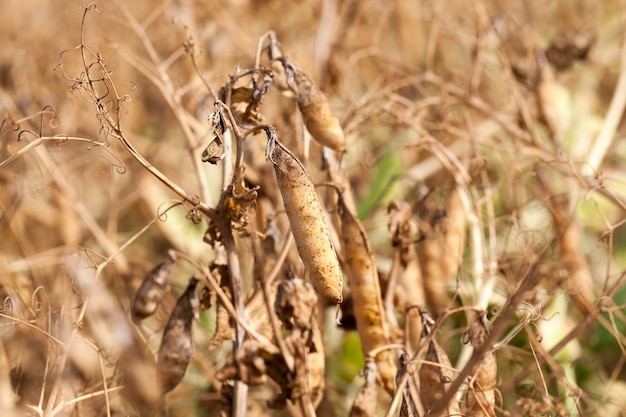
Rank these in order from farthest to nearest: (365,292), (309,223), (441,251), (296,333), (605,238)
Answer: (441,251) → (605,238) → (365,292) → (296,333) → (309,223)

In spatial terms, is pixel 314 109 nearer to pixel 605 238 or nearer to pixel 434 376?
pixel 434 376

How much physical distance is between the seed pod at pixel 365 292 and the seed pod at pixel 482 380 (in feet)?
0.51

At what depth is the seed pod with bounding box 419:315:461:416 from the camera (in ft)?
3.33

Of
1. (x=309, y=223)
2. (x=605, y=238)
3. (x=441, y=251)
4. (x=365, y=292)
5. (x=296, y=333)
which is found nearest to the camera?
(x=309, y=223)

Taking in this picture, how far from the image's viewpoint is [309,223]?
85cm

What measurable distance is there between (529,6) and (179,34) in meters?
1.31

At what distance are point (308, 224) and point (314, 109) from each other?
0.74ft

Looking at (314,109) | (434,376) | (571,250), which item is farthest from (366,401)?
(571,250)

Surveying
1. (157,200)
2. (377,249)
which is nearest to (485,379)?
(377,249)

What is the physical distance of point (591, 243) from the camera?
185 centimetres

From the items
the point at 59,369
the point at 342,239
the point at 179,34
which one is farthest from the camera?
the point at 179,34

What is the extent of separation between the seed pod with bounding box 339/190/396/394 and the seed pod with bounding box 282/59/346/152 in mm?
102

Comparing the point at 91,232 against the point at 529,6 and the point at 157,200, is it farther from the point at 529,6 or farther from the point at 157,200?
the point at 529,6

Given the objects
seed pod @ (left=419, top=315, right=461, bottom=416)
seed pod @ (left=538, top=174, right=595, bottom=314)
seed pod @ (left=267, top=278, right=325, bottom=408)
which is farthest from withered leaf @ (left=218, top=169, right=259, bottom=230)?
seed pod @ (left=538, top=174, right=595, bottom=314)
